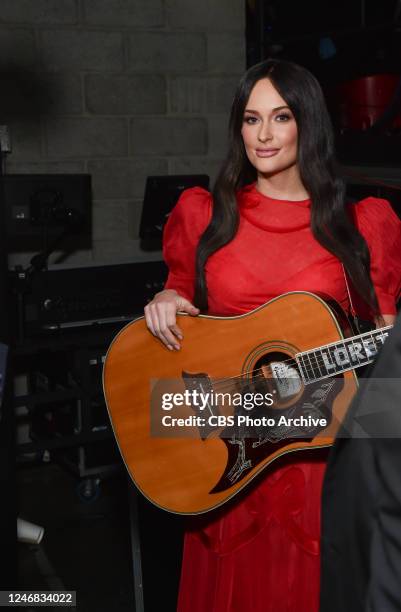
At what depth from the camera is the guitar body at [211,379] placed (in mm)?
1694

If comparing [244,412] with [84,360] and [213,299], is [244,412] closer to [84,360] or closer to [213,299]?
[213,299]

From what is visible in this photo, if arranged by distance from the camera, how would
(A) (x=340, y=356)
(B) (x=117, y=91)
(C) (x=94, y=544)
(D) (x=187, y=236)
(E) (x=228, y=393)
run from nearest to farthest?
1. (A) (x=340, y=356)
2. (E) (x=228, y=393)
3. (D) (x=187, y=236)
4. (C) (x=94, y=544)
5. (B) (x=117, y=91)

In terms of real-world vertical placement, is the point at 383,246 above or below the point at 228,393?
above

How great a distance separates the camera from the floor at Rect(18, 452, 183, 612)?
7.31ft

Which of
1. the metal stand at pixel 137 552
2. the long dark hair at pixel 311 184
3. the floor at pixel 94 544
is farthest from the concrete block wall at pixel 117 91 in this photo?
the long dark hair at pixel 311 184

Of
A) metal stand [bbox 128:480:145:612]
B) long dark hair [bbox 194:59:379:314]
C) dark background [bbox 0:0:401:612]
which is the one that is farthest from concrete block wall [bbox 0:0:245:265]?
long dark hair [bbox 194:59:379:314]

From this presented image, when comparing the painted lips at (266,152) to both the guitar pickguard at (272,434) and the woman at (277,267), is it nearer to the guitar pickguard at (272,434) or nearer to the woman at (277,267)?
the woman at (277,267)

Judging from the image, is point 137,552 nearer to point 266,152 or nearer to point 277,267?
point 277,267

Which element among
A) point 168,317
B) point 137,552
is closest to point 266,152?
point 168,317

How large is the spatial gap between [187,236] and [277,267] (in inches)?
10.4

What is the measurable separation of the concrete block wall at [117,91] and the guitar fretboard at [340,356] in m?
2.17

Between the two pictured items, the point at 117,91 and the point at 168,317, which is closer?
the point at 168,317

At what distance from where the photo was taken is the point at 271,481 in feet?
5.89

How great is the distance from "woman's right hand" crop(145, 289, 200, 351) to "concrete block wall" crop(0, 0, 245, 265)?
1899 millimetres
